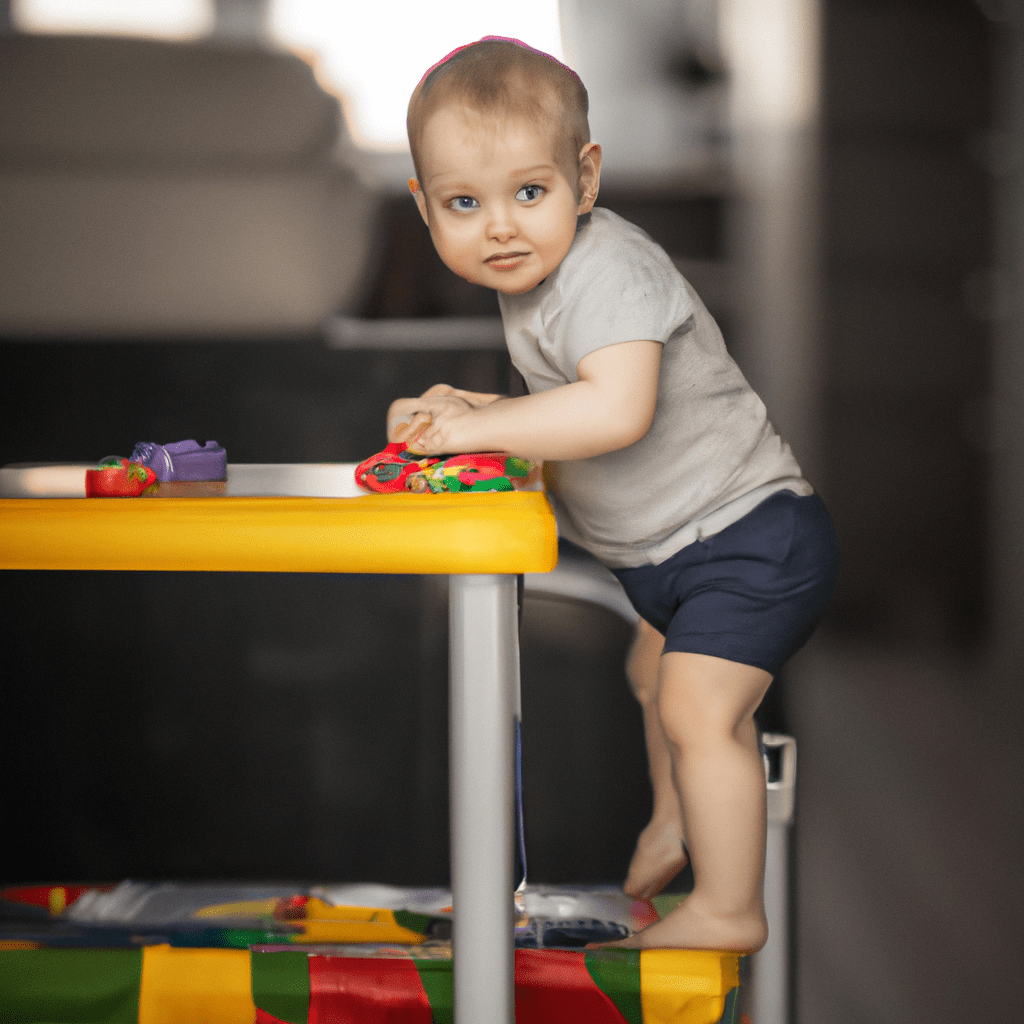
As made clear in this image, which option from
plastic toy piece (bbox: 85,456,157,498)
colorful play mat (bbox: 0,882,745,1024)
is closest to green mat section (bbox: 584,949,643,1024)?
colorful play mat (bbox: 0,882,745,1024)

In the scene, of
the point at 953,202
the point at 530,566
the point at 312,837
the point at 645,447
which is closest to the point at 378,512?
the point at 530,566

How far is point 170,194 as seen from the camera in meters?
1.12

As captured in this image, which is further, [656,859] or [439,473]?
[656,859]

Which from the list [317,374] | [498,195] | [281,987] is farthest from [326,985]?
[317,374]

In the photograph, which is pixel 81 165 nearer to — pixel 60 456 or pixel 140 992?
pixel 60 456

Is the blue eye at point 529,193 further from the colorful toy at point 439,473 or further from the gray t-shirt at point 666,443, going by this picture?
the colorful toy at point 439,473

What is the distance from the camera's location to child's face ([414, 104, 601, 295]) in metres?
0.58

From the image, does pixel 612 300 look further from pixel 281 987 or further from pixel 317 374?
pixel 317 374

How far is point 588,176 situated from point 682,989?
47cm

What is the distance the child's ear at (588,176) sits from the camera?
2.06ft

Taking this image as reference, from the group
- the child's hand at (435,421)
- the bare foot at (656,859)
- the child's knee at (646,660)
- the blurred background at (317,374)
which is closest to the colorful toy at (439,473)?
the child's hand at (435,421)

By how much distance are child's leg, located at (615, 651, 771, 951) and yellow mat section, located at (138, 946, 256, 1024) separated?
237 mm

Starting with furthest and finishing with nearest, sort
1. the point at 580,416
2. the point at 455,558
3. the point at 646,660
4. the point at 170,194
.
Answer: the point at 170,194 → the point at 646,660 → the point at 580,416 → the point at 455,558

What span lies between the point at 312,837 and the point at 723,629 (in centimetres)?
69
